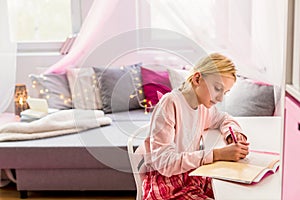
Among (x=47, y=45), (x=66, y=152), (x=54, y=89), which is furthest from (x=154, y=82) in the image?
(x=47, y=45)

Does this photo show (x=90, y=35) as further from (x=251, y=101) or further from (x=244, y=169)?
(x=244, y=169)

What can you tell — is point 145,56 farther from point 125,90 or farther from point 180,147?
point 180,147

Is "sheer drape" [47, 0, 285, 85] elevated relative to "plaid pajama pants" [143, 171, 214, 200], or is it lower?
elevated

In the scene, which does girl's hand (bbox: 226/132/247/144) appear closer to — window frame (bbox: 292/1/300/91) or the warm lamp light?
window frame (bbox: 292/1/300/91)

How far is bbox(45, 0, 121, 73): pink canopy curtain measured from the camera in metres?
3.61

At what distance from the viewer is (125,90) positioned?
126 inches

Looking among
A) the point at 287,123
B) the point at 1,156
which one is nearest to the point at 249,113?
the point at 1,156

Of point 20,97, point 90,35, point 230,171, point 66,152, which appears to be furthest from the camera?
point 90,35

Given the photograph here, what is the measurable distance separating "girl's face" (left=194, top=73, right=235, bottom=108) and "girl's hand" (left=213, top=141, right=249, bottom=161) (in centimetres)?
20

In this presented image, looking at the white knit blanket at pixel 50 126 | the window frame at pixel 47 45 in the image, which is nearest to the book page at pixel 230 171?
the white knit blanket at pixel 50 126

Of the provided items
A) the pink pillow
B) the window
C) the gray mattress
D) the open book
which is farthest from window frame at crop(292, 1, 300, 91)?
the window

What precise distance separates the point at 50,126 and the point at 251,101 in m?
1.28

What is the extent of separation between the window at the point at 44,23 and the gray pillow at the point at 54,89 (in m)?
0.44

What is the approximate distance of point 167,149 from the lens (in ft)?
5.53
